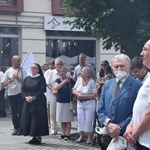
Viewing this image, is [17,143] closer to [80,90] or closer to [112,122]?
[80,90]

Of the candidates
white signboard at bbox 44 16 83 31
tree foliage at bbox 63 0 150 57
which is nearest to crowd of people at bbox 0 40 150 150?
tree foliage at bbox 63 0 150 57

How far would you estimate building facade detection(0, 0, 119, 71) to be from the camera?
19.7 meters

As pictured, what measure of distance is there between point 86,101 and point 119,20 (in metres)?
2.20

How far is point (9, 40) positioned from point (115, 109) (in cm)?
1514

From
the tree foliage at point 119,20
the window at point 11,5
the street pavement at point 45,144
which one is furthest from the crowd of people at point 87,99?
the window at point 11,5

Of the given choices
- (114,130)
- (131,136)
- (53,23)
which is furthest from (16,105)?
(53,23)

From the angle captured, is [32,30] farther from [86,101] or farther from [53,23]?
[86,101]

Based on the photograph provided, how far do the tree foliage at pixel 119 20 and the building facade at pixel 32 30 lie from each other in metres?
7.78

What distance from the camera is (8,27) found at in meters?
19.9

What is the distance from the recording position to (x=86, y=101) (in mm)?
10227

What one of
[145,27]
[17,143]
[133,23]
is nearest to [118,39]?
[133,23]

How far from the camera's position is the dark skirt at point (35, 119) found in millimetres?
10238

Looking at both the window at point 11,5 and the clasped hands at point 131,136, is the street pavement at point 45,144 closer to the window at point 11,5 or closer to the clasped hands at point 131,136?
the clasped hands at point 131,136

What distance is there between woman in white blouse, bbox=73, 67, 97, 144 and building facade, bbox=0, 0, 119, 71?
907cm
